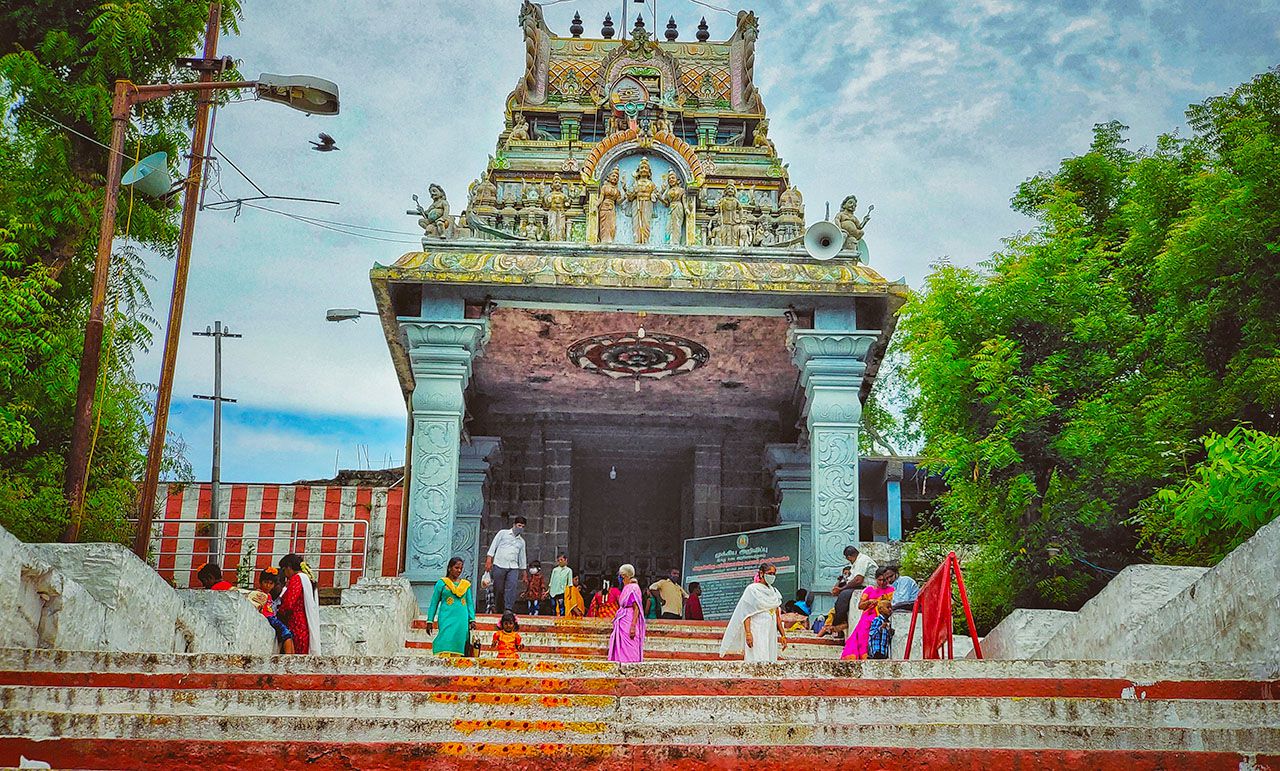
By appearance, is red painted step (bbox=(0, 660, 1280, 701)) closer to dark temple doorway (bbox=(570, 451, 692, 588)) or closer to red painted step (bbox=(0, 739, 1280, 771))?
red painted step (bbox=(0, 739, 1280, 771))

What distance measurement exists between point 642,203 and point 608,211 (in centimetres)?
50

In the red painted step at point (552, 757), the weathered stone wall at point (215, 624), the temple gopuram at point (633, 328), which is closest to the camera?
the red painted step at point (552, 757)

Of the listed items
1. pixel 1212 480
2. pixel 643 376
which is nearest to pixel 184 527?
pixel 643 376

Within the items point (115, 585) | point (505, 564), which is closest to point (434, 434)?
point (505, 564)

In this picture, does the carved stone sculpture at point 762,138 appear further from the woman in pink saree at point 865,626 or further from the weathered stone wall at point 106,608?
the weathered stone wall at point 106,608

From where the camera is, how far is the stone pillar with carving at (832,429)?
1437cm

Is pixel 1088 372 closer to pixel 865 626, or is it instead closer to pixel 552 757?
pixel 865 626

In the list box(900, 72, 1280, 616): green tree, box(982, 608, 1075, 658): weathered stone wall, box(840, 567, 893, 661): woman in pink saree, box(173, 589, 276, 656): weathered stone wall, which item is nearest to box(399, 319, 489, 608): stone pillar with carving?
box(173, 589, 276, 656): weathered stone wall

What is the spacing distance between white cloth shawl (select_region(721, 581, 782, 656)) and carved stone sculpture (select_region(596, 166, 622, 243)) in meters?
7.90

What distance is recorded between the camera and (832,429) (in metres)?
14.9

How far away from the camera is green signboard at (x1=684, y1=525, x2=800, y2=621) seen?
51.9 feet

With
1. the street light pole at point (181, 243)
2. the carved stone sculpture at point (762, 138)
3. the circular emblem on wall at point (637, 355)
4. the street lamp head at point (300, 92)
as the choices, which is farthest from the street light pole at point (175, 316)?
the carved stone sculpture at point (762, 138)

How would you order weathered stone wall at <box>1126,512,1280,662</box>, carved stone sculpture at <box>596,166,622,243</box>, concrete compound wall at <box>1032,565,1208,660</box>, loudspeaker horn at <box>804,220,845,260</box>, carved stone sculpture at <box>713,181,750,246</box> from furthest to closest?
carved stone sculpture at <box>713,181,750,246</box> < carved stone sculpture at <box>596,166,622,243</box> < loudspeaker horn at <box>804,220,845,260</box> < concrete compound wall at <box>1032,565,1208,660</box> < weathered stone wall at <box>1126,512,1280,662</box>

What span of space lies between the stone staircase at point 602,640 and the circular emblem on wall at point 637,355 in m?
5.25
